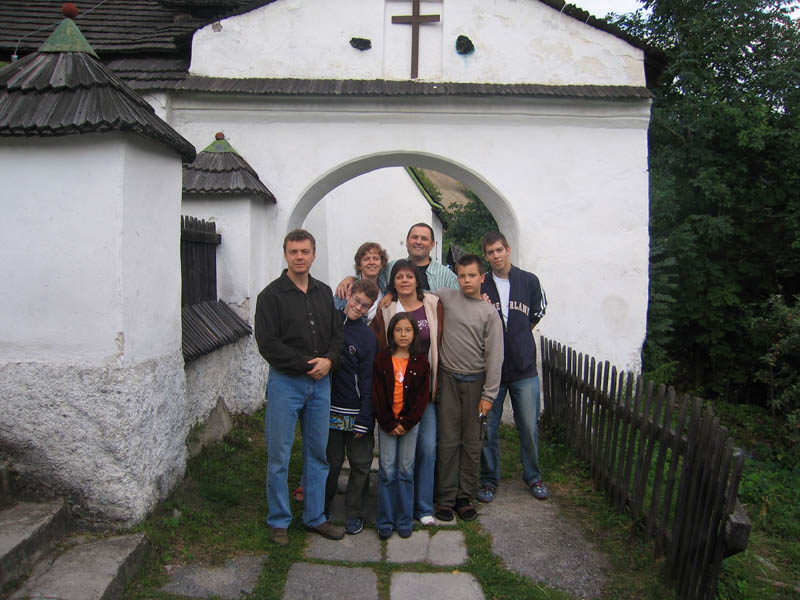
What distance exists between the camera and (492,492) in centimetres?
465

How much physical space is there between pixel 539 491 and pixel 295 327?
2229 millimetres

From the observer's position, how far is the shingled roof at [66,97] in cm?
334

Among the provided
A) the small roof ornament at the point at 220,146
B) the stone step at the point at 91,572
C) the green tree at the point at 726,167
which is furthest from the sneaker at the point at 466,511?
the green tree at the point at 726,167

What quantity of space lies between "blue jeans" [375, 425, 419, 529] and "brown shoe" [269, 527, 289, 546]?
1.79 feet

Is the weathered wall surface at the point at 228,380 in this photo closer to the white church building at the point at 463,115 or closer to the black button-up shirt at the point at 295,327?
the white church building at the point at 463,115

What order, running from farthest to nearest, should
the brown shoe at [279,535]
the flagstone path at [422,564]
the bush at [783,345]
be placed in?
1. the bush at [783,345]
2. the brown shoe at [279,535]
3. the flagstone path at [422,564]

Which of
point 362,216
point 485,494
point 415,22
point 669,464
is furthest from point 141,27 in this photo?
point 669,464

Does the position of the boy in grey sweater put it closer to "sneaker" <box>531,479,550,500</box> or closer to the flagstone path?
the flagstone path

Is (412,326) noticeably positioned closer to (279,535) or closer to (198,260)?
(279,535)

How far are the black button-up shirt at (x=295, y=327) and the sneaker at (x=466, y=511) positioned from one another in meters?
1.36

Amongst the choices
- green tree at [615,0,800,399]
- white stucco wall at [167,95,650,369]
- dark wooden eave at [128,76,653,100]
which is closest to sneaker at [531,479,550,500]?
white stucco wall at [167,95,650,369]

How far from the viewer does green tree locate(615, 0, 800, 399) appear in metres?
9.51

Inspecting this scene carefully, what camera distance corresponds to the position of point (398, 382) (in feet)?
12.6

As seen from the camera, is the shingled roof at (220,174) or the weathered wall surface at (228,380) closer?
the weathered wall surface at (228,380)
